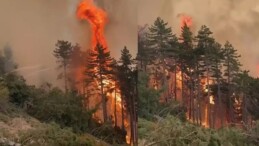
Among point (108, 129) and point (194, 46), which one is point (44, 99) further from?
point (194, 46)

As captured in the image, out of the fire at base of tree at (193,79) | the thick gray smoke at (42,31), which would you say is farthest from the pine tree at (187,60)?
the thick gray smoke at (42,31)

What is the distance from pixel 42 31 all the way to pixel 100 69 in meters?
0.27

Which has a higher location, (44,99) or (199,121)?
(44,99)

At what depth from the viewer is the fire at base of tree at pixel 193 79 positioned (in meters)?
1.63

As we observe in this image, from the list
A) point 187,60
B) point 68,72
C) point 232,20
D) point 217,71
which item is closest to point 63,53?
point 68,72

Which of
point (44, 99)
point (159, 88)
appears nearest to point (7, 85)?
point (44, 99)

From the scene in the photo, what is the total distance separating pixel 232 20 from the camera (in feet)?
5.91

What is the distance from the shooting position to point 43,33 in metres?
1.46

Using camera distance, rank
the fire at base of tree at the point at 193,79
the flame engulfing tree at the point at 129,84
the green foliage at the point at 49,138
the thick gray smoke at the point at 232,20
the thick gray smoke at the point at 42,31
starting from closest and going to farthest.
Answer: the green foliage at the point at 49,138 → the thick gray smoke at the point at 42,31 → the flame engulfing tree at the point at 129,84 → the fire at base of tree at the point at 193,79 → the thick gray smoke at the point at 232,20

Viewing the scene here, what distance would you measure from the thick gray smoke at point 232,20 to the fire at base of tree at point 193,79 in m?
0.04

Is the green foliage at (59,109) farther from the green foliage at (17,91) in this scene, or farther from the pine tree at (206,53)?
the pine tree at (206,53)

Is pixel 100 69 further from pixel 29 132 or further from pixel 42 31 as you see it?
pixel 29 132

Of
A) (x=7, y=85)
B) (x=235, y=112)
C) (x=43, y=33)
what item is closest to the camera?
(x=7, y=85)

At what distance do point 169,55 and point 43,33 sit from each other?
1.81 ft
